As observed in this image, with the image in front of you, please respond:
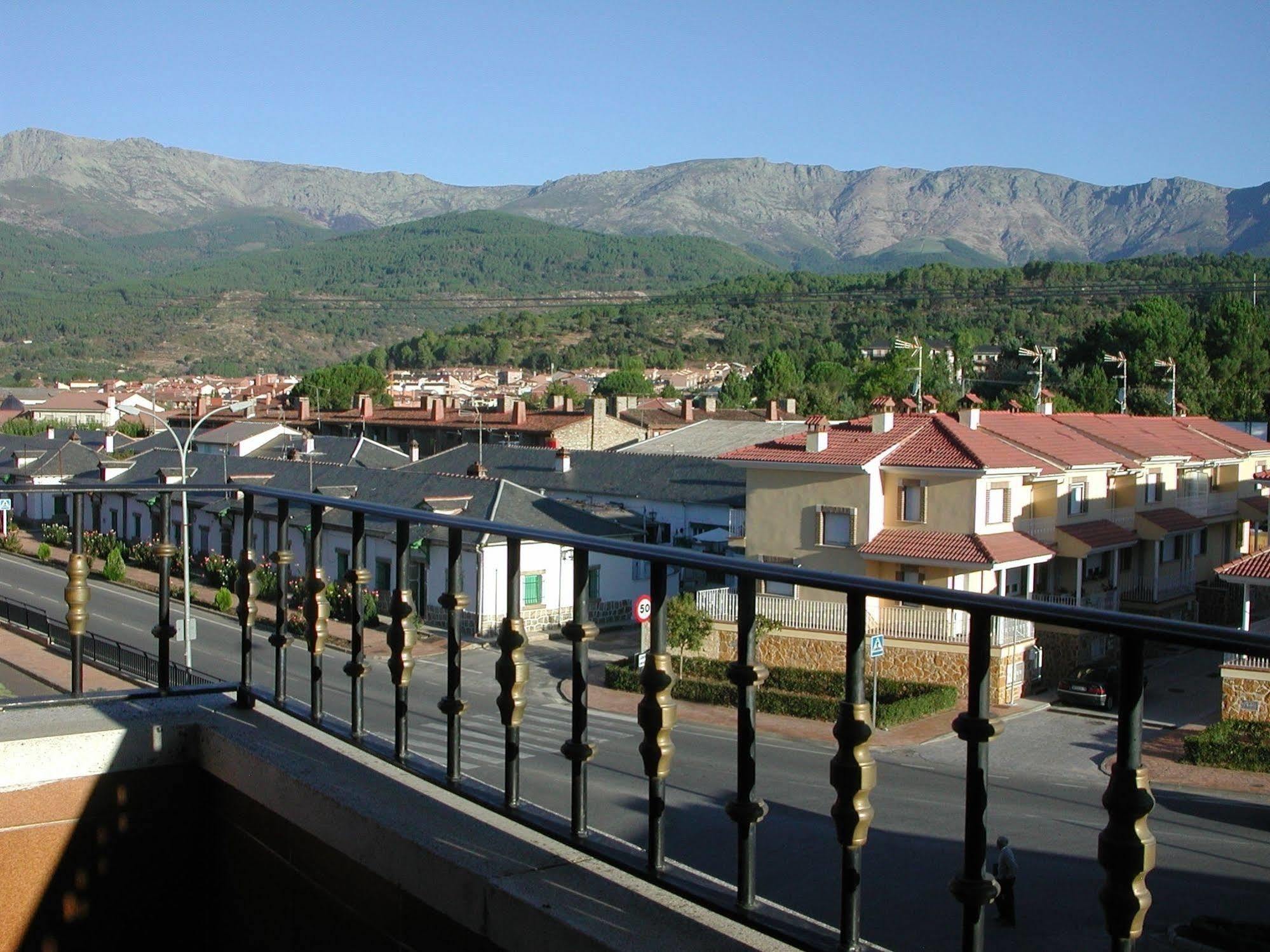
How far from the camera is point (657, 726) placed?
92.7 inches

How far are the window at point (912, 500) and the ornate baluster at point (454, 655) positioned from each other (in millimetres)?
21680

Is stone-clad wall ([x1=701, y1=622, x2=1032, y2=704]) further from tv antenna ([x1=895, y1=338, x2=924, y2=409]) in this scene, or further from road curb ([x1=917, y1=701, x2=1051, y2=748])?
tv antenna ([x1=895, y1=338, x2=924, y2=409])

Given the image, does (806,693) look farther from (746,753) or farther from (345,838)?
(345,838)

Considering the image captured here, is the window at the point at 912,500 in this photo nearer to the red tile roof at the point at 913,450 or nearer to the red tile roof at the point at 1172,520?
the red tile roof at the point at 913,450

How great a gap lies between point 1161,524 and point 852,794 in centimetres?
2708

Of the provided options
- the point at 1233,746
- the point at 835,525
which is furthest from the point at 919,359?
the point at 1233,746

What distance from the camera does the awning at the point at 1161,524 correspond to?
2655 cm

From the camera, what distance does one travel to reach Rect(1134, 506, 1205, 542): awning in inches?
1045

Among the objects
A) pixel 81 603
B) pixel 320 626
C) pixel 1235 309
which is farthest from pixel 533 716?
pixel 1235 309

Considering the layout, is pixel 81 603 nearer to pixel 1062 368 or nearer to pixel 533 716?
pixel 533 716

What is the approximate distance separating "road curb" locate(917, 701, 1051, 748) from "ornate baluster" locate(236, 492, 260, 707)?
96.0 inches

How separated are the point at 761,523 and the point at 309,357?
12556 cm

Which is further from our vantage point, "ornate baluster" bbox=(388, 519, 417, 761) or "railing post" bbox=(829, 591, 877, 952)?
"ornate baluster" bbox=(388, 519, 417, 761)

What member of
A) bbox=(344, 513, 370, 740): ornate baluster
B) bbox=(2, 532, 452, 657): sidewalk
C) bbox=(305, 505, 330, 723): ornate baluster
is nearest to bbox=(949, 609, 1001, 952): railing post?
bbox=(2, 532, 452, 657): sidewalk
